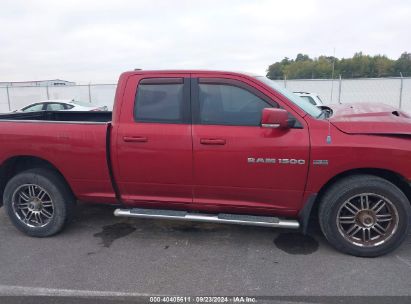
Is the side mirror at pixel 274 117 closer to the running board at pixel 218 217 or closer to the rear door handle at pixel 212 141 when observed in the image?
the rear door handle at pixel 212 141

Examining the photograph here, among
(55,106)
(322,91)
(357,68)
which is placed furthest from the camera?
(357,68)

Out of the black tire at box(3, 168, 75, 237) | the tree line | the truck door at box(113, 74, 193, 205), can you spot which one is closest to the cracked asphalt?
the black tire at box(3, 168, 75, 237)

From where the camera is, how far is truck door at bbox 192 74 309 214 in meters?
3.42

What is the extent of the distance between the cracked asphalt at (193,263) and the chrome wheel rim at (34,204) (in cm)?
23

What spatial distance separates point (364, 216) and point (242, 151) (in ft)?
4.66

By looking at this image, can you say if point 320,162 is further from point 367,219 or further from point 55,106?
point 55,106

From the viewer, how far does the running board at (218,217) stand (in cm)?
357

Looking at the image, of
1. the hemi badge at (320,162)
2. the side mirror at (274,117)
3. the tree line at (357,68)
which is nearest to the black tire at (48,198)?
the side mirror at (274,117)

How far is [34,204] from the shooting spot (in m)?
4.21

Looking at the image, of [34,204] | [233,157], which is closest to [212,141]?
[233,157]

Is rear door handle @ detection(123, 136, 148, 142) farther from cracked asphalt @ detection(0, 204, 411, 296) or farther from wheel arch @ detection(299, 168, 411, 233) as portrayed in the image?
wheel arch @ detection(299, 168, 411, 233)

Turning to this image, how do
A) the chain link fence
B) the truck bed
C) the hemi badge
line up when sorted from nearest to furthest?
the hemi badge → the truck bed → the chain link fence

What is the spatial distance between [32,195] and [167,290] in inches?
→ 88.1

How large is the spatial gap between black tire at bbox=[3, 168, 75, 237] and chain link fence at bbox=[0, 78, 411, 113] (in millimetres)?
14037
